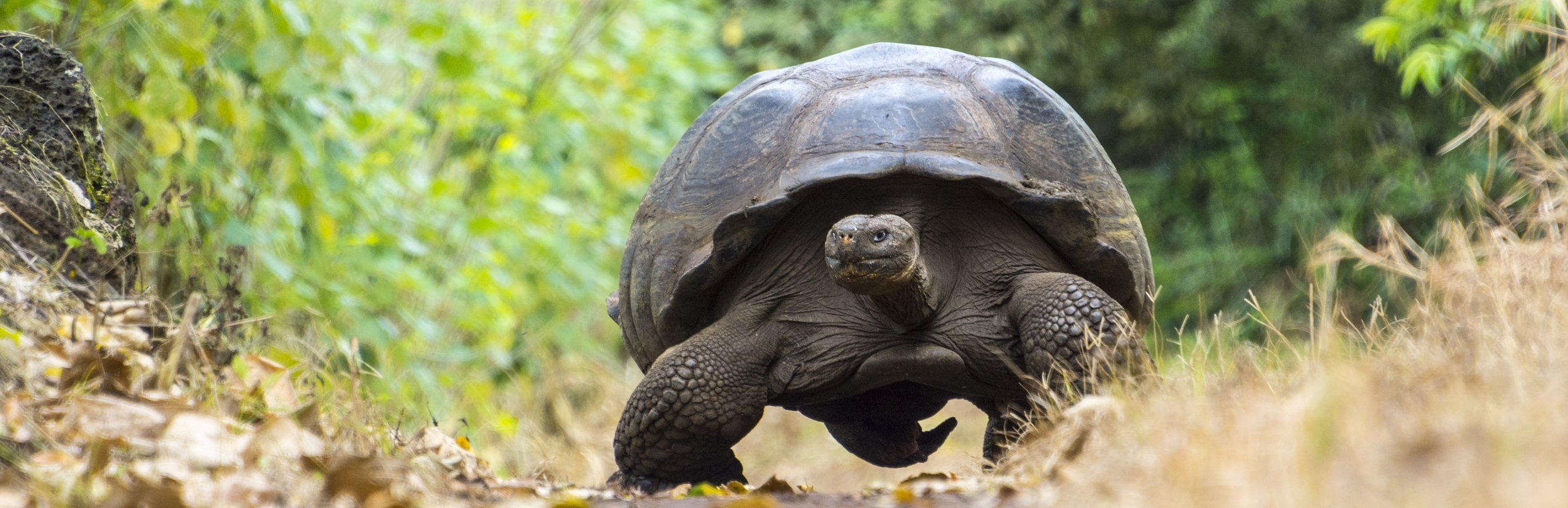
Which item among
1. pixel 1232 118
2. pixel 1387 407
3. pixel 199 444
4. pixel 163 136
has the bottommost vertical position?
pixel 1232 118

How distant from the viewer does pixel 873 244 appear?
305 cm

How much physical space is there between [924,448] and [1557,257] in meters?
1.92

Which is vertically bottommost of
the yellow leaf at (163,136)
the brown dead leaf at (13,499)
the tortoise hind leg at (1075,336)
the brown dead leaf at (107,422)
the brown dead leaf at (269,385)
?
the tortoise hind leg at (1075,336)

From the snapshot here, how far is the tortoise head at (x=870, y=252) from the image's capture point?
304 cm

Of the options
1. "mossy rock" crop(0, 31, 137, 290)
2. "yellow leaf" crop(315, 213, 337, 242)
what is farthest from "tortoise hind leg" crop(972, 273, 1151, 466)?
"yellow leaf" crop(315, 213, 337, 242)

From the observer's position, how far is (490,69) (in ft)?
26.0

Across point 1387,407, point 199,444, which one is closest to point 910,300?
point 1387,407

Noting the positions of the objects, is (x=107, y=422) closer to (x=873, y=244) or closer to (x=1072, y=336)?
(x=873, y=244)

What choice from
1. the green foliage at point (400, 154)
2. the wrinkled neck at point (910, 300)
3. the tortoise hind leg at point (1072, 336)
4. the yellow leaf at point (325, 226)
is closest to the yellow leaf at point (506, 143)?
the green foliage at point (400, 154)

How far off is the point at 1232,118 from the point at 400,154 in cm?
737

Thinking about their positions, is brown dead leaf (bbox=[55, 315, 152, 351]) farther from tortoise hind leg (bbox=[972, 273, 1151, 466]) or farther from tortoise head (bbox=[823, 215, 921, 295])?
tortoise hind leg (bbox=[972, 273, 1151, 466])

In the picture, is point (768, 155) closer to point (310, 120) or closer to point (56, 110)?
point (56, 110)

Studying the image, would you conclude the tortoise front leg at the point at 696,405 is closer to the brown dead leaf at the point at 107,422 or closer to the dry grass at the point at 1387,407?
the dry grass at the point at 1387,407

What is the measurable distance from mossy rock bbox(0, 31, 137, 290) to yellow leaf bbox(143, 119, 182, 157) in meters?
0.68
